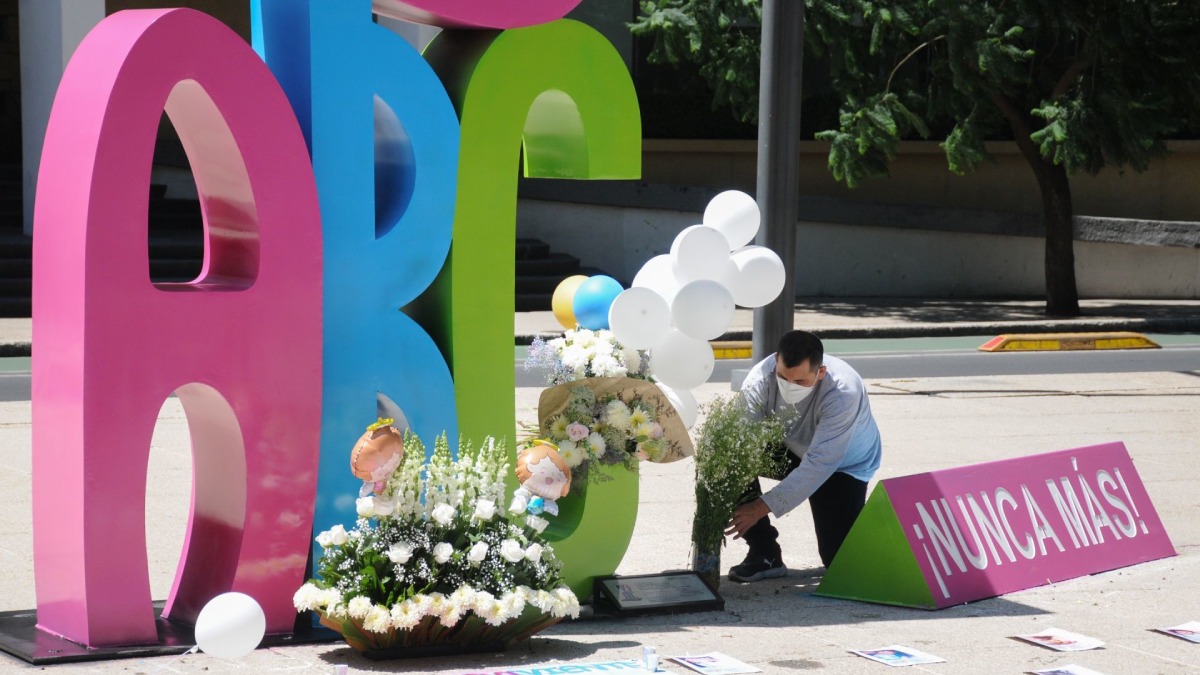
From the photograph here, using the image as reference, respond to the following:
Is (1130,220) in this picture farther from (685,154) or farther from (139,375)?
(139,375)

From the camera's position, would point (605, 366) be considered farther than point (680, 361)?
No

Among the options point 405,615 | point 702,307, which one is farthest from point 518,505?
point 702,307

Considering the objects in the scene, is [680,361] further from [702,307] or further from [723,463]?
[723,463]

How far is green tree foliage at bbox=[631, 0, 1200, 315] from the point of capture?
19078 millimetres

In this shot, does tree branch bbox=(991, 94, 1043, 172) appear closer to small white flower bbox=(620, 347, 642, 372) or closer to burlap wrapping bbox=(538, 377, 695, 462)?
small white flower bbox=(620, 347, 642, 372)

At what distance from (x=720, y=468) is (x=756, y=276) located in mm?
1014

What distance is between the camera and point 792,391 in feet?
23.5

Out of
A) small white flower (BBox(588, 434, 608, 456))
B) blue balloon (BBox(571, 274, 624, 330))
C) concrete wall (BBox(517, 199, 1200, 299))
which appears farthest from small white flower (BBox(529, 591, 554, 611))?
concrete wall (BBox(517, 199, 1200, 299))

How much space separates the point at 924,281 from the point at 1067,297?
354 centimetres

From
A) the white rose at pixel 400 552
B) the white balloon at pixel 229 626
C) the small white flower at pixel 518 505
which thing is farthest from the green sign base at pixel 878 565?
the white balloon at pixel 229 626

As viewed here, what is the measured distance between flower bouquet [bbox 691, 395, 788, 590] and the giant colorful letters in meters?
0.35

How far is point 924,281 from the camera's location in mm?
24453

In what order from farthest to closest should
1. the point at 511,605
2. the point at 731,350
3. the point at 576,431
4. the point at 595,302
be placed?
the point at 731,350
the point at 595,302
the point at 576,431
the point at 511,605

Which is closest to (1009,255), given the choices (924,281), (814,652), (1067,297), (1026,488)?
(924,281)
